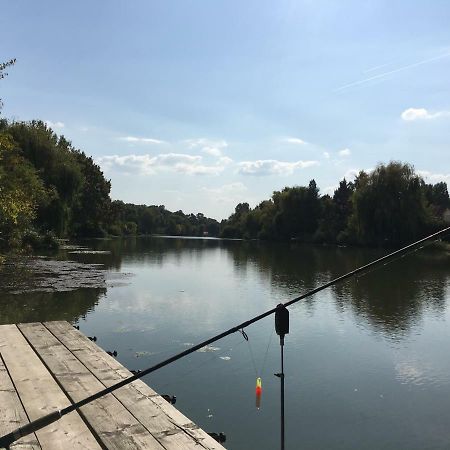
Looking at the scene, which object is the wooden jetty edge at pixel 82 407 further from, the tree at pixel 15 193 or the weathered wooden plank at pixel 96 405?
the tree at pixel 15 193

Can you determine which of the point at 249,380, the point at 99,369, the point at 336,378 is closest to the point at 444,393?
the point at 336,378

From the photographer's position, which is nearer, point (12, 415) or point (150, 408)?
point (12, 415)

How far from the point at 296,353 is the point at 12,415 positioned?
23.9 feet

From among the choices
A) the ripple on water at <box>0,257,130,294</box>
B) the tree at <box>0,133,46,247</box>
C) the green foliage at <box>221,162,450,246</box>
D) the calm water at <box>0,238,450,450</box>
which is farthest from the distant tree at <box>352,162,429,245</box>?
the tree at <box>0,133,46,247</box>

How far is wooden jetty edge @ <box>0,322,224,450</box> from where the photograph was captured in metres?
4.36

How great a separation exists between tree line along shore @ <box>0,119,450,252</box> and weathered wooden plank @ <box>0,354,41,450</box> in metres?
7.76

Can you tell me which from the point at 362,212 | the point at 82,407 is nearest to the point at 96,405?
the point at 82,407

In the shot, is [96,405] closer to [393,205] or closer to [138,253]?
[138,253]

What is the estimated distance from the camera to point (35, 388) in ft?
18.4

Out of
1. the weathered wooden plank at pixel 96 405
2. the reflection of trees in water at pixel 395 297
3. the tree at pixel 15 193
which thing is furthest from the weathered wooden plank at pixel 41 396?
the reflection of trees in water at pixel 395 297

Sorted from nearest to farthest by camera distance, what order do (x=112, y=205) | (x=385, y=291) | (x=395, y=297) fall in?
(x=395, y=297) < (x=385, y=291) < (x=112, y=205)

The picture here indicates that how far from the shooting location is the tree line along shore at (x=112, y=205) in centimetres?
2653

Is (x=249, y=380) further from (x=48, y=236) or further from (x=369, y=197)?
(x=369, y=197)

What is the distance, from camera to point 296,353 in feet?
36.0
